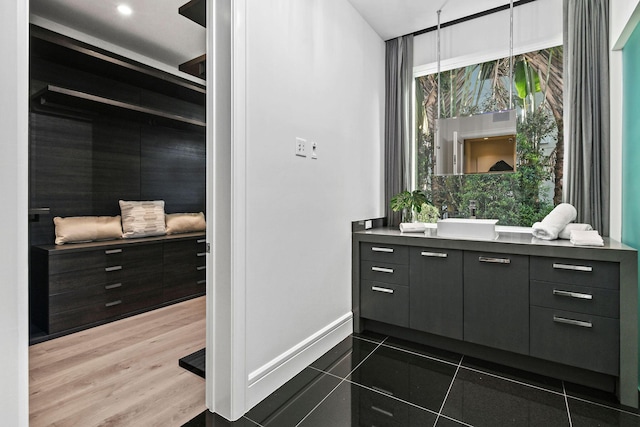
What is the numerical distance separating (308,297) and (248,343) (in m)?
0.58

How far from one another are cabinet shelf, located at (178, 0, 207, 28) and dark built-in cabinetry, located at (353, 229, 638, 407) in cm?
195

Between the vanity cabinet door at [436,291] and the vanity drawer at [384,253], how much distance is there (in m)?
0.06

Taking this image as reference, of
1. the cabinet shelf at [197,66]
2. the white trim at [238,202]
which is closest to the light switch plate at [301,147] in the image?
the white trim at [238,202]

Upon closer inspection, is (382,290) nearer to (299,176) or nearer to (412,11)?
(299,176)

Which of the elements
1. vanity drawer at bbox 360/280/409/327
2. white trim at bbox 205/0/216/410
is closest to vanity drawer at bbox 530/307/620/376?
vanity drawer at bbox 360/280/409/327

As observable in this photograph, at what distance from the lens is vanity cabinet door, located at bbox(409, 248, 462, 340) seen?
2.34 metres

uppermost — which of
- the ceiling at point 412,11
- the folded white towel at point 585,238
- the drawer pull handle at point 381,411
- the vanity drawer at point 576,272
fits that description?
the ceiling at point 412,11

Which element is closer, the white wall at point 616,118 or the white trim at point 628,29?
the white trim at point 628,29

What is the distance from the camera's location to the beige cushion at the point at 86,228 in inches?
114

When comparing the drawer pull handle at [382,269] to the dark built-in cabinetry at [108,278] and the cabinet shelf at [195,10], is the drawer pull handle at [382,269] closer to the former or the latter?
the dark built-in cabinetry at [108,278]

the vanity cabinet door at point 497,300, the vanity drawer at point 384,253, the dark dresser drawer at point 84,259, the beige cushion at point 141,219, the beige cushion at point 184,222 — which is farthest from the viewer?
the beige cushion at point 184,222

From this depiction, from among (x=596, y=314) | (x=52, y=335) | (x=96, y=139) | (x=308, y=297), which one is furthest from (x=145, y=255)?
(x=596, y=314)

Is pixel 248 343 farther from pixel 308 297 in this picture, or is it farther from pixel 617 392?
pixel 617 392

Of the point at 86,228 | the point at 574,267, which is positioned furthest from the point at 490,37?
the point at 86,228
